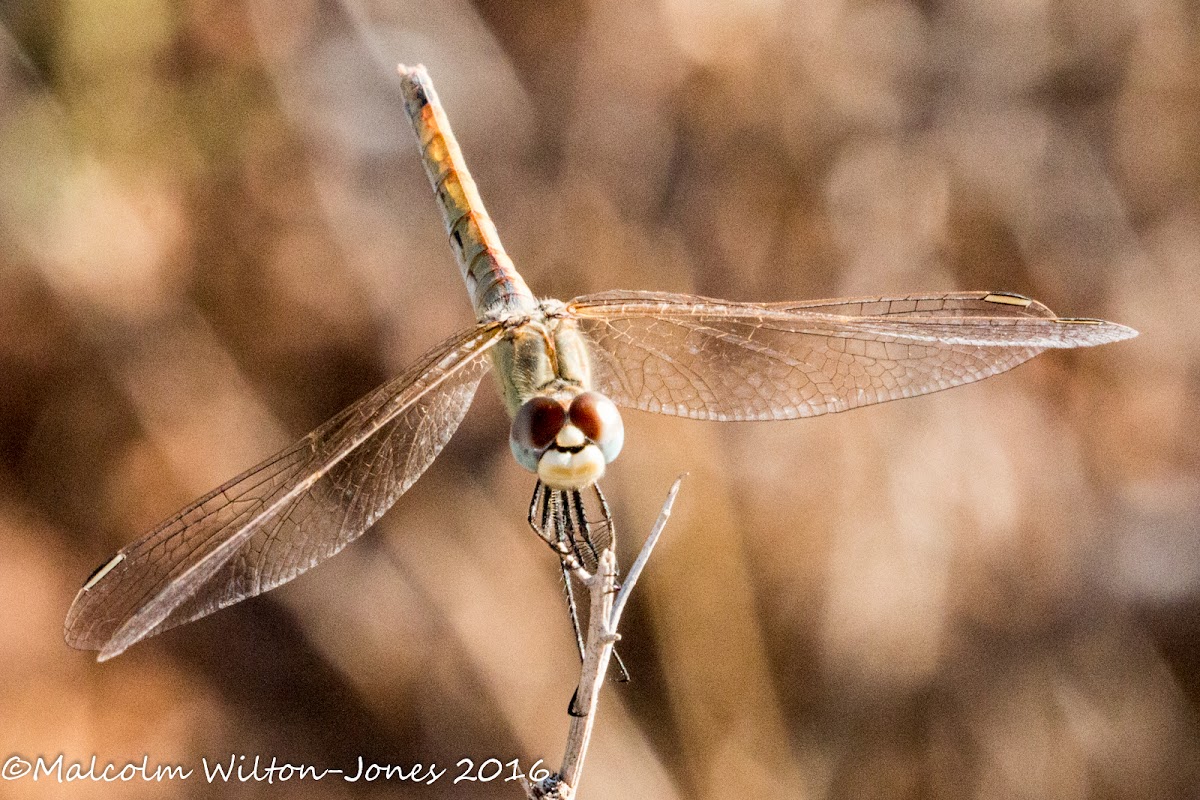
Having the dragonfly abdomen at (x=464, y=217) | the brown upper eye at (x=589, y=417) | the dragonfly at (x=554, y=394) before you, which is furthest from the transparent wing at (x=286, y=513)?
the brown upper eye at (x=589, y=417)

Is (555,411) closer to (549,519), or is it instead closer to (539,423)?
(539,423)

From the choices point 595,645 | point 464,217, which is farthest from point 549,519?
point 464,217

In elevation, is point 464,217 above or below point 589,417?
above

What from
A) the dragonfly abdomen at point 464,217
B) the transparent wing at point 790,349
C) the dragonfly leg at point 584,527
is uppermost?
the dragonfly abdomen at point 464,217

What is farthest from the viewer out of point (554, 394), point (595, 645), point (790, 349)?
point (790, 349)

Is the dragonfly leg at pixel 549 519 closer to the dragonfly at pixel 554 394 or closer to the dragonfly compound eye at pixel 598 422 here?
the dragonfly at pixel 554 394

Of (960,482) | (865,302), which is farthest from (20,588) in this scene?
(960,482)
